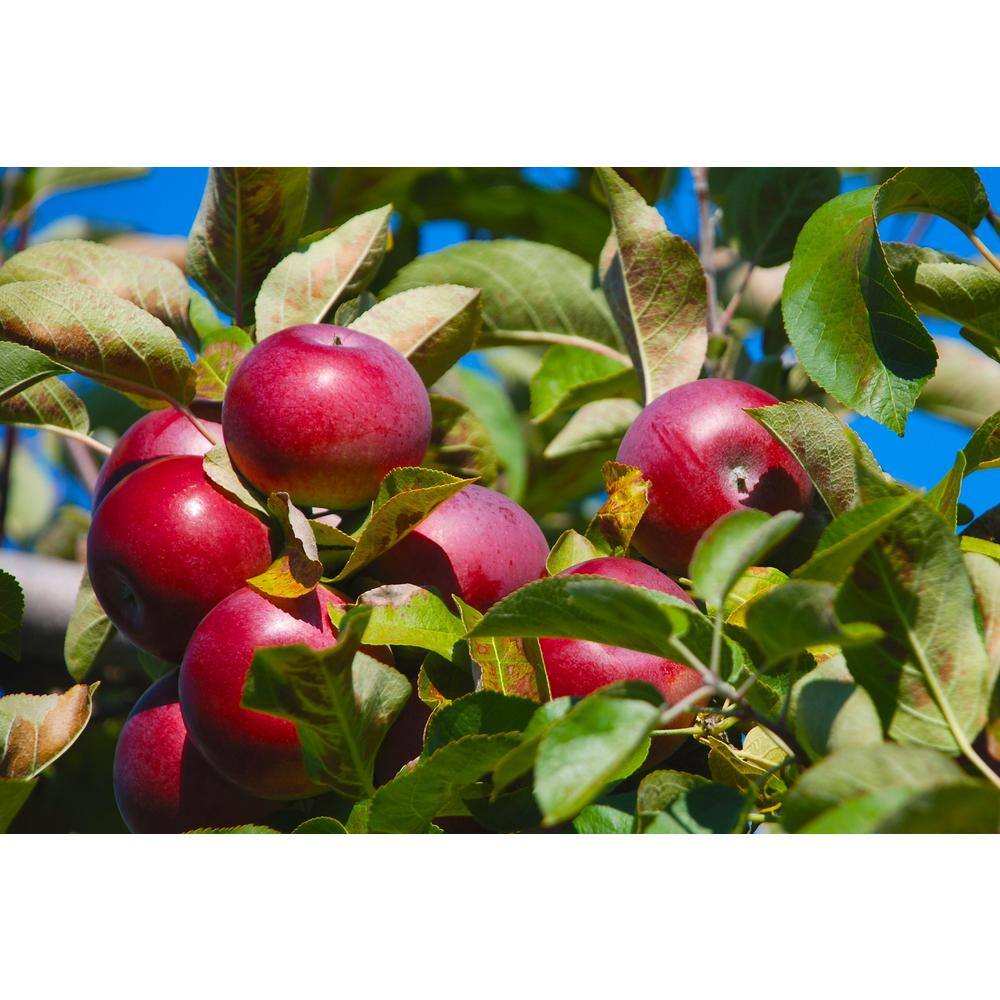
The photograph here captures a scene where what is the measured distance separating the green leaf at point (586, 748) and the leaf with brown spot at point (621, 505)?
40 centimetres

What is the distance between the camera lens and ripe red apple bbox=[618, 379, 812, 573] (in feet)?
3.14

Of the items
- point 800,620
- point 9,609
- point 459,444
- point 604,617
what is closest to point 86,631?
point 9,609

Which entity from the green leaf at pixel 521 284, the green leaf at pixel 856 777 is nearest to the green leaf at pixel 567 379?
the green leaf at pixel 521 284

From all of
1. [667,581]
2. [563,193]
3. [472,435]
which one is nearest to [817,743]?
[667,581]

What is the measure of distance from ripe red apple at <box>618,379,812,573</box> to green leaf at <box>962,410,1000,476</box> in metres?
0.13

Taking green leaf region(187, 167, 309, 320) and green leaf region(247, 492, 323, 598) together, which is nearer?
green leaf region(247, 492, 323, 598)

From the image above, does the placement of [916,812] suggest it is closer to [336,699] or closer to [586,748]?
[586,748]

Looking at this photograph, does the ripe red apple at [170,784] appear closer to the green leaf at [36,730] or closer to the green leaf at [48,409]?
the green leaf at [36,730]

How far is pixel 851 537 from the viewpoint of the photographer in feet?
1.87

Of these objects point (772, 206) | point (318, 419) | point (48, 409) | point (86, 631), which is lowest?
point (86, 631)

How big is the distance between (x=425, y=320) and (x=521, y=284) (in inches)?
13.8

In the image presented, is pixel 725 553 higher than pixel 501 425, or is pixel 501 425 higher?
pixel 725 553

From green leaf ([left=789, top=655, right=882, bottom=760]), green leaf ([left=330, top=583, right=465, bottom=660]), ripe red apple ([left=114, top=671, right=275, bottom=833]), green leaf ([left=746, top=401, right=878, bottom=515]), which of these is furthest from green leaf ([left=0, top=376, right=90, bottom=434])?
green leaf ([left=789, top=655, right=882, bottom=760])

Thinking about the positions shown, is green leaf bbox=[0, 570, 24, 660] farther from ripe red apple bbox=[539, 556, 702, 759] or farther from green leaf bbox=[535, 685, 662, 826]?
green leaf bbox=[535, 685, 662, 826]
